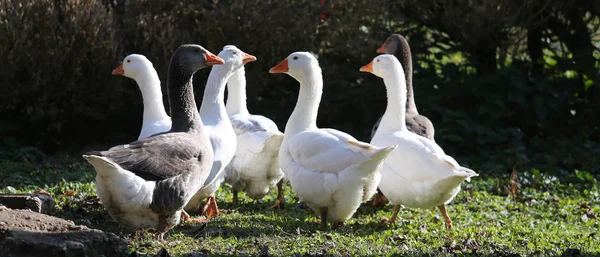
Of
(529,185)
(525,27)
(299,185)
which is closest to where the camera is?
(299,185)

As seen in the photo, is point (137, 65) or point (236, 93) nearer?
point (137, 65)

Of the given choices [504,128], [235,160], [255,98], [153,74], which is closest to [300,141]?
[235,160]

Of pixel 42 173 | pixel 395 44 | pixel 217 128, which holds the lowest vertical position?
pixel 42 173

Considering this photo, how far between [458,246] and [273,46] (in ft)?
18.3

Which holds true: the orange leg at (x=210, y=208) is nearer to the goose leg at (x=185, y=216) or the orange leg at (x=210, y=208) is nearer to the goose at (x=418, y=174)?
the goose leg at (x=185, y=216)

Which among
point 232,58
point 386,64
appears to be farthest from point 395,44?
point 232,58

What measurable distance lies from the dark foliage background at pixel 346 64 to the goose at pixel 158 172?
3.81 m

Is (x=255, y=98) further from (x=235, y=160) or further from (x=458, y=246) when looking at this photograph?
(x=458, y=246)

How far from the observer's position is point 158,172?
656 cm

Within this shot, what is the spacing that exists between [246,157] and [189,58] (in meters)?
1.40

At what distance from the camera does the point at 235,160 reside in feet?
28.4

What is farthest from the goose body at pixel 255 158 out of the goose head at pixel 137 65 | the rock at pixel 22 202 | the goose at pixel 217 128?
the rock at pixel 22 202

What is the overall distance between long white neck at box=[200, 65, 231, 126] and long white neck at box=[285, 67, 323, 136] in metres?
0.65

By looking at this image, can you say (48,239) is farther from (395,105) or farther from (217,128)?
(395,105)
